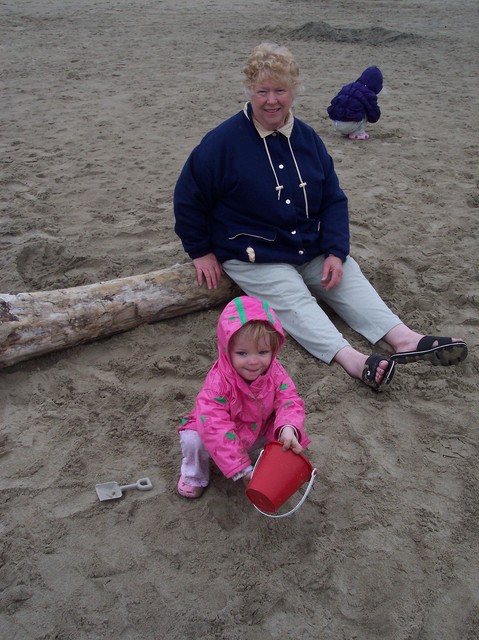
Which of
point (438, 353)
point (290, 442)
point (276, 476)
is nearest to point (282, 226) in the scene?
point (438, 353)

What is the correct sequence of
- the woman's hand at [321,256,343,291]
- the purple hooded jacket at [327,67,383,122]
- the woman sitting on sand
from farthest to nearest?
the purple hooded jacket at [327,67,383,122] → the woman's hand at [321,256,343,291] → the woman sitting on sand

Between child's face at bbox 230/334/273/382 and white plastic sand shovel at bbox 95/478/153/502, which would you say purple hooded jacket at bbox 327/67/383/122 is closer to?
child's face at bbox 230/334/273/382

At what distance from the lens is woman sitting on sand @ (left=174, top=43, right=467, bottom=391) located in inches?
121

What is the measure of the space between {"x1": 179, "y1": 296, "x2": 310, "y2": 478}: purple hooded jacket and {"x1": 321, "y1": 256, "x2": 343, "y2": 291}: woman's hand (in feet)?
3.42

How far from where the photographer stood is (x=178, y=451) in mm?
2633

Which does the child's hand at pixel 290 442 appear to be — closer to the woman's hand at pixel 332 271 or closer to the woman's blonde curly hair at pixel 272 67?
the woman's hand at pixel 332 271

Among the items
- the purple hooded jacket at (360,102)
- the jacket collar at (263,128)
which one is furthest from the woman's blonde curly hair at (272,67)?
the purple hooded jacket at (360,102)

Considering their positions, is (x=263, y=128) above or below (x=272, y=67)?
below

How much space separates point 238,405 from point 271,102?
1559 millimetres

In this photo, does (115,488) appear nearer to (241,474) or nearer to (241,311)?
(241,474)

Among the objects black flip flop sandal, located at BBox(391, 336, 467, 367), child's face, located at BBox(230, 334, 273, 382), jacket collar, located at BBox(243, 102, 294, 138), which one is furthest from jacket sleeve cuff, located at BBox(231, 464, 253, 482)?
jacket collar, located at BBox(243, 102, 294, 138)

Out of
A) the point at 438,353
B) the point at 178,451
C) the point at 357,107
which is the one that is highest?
the point at 357,107

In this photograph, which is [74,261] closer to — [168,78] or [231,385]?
[231,385]

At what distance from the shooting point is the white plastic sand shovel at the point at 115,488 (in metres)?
2.38
